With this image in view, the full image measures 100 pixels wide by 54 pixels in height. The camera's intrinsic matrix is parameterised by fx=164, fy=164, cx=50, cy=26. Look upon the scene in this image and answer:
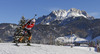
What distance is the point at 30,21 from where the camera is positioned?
55.3ft

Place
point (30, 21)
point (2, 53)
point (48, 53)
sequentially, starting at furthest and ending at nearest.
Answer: point (30, 21) → point (48, 53) → point (2, 53)

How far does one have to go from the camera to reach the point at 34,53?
1441cm

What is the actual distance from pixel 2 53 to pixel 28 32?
5050mm

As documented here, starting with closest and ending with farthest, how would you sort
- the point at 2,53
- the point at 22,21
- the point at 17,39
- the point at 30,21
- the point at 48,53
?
the point at 2,53 < the point at 48,53 < the point at 30,21 < the point at 17,39 < the point at 22,21

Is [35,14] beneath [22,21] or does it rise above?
beneath

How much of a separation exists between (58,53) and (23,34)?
4.31 meters

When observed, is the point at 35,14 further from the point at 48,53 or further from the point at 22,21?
the point at 22,21

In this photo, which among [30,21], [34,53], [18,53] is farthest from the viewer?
[30,21]

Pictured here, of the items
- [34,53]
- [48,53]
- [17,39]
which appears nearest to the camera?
[34,53]

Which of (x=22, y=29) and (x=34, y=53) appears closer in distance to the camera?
(x=34, y=53)

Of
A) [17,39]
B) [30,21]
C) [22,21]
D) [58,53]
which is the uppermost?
[22,21]

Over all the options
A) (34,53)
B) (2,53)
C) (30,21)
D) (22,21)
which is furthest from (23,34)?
(22,21)

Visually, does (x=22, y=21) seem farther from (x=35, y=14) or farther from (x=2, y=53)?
(x=2, y=53)

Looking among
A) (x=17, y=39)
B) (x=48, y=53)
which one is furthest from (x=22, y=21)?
(x=48, y=53)
